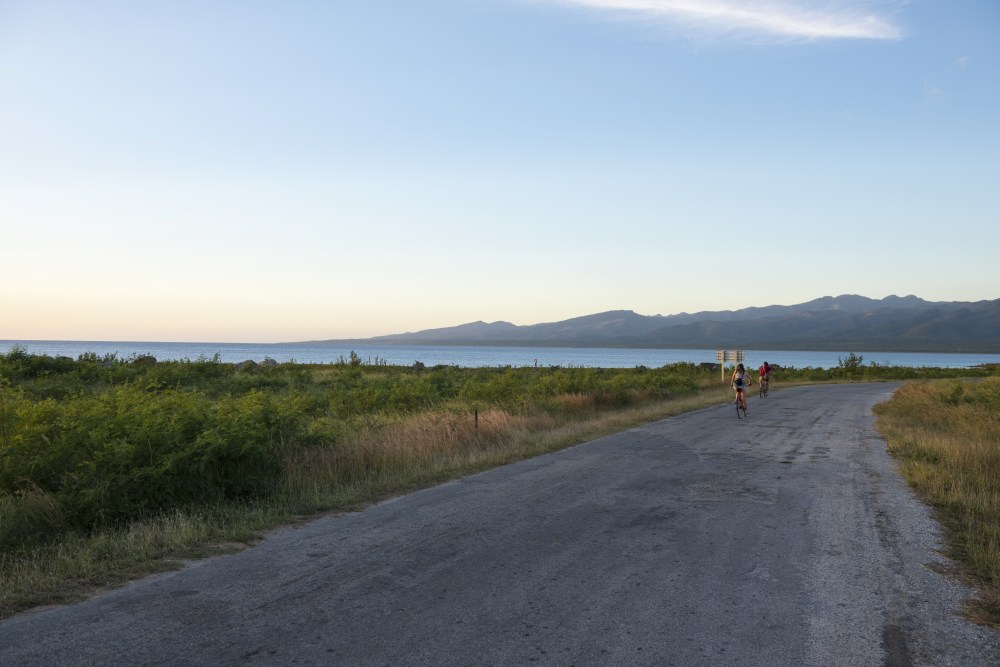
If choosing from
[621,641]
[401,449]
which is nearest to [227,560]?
[621,641]

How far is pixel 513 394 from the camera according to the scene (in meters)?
25.7

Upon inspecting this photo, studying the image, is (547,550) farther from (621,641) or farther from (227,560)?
(227,560)

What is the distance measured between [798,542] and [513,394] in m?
18.2

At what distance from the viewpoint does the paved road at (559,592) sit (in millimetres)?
4844

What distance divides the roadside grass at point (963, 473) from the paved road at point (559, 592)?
296mm

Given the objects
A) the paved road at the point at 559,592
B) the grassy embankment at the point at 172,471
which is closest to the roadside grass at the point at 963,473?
the paved road at the point at 559,592

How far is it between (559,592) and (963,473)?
29.0ft

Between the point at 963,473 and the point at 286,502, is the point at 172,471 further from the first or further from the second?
the point at 963,473

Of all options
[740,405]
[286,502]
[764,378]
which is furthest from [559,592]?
[764,378]

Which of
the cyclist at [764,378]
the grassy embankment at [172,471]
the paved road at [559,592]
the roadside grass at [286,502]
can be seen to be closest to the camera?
the paved road at [559,592]

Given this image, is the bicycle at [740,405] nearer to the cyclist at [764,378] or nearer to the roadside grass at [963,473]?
the roadside grass at [963,473]

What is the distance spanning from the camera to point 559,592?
5.98m

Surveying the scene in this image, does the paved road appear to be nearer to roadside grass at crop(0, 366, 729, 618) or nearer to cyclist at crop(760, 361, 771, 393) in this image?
roadside grass at crop(0, 366, 729, 618)

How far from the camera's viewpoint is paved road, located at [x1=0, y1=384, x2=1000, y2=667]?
4.84 metres
